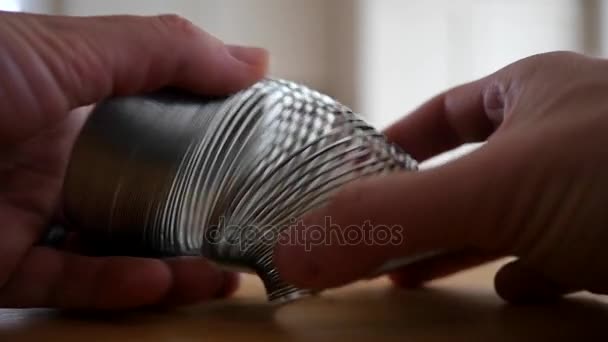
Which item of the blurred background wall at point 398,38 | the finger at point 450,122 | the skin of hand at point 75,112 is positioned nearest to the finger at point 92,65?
the skin of hand at point 75,112

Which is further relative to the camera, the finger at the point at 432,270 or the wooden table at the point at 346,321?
the finger at the point at 432,270

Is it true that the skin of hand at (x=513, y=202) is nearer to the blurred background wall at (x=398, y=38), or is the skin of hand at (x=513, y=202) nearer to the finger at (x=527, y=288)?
the finger at (x=527, y=288)

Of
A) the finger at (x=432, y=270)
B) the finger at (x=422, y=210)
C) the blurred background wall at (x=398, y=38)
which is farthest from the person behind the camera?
the blurred background wall at (x=398, y=38)

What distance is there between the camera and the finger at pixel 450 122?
0.40 meters

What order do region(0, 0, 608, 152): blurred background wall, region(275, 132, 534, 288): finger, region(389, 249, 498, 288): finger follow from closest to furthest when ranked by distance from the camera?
region(275, 132, 534, 288): finger, region(389, 249, 498, 288): finger, region(0, 0, 608, 152): blurred background wall

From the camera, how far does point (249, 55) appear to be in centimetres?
35

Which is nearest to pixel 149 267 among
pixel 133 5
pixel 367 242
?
pixel 367 242

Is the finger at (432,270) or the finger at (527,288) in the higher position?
the finger at (527,288)

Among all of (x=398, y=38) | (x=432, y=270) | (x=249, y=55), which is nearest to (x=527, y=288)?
(x=432, y=270)

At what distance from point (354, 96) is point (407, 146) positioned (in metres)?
0.45

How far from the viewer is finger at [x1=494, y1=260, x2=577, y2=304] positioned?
1.12 feet

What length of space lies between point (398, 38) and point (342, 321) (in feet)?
2.13

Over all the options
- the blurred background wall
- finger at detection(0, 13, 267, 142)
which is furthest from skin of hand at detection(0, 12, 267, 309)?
the blurred background wall

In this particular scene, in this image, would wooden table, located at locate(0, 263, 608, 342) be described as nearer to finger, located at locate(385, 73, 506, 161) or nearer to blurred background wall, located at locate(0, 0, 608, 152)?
finger, located at locate(385, 73, 506, 161)
